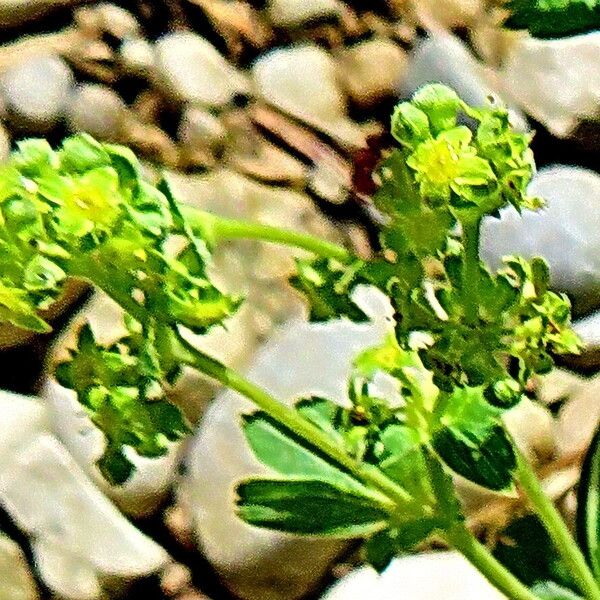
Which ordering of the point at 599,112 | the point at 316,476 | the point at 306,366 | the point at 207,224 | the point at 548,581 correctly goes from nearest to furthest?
the point at 207,224, the point at 316,476, the point at 548,581, the point at 306,366, the point at 599,112

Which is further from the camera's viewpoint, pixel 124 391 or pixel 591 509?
pixel 591 509

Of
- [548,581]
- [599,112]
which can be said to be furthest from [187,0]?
[548,581]

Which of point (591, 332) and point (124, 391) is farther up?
point (124, 391)

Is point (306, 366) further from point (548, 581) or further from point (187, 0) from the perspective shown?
point (187, 0)

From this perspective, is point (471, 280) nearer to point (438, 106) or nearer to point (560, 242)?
point (438, 106)

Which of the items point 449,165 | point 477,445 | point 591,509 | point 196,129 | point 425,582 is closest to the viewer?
point 449,165

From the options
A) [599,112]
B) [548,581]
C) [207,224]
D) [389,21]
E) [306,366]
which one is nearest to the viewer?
[207,224]

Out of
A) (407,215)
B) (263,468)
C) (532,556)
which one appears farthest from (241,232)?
(263,468)
